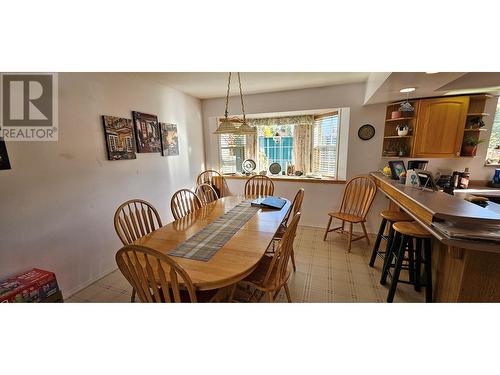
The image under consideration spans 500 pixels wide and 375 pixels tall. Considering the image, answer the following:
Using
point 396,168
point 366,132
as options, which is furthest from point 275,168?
point 396,168

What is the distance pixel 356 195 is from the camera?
2846 mm

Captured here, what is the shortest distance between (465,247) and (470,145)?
2177mm

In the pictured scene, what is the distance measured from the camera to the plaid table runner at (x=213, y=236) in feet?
4.04

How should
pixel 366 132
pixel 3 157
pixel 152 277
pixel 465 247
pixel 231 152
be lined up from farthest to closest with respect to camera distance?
pixel 231 152, pixel 366 132, pixel 3 157, pixel 465 247, pixel 152 277

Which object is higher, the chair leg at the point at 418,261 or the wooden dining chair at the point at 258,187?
the wooden dining chair at the point at 258,187

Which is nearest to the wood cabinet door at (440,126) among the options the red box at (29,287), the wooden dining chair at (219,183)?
the wooden dining chair at (219,183)

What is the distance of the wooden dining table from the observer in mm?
1020

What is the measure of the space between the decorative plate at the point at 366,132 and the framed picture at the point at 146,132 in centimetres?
290

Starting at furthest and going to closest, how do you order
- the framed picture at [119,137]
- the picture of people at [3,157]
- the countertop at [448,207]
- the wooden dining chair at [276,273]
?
the framed picture at [119,137] → the picture of people at [3,157] → the wooden dining chair at [276,273] → the countertop at [448,207]

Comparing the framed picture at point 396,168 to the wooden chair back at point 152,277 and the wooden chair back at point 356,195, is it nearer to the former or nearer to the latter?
the wooden chair back at point 356,195

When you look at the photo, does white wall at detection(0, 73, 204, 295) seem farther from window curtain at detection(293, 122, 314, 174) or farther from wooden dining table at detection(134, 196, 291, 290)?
window curtain at detection(293, 122, 314, 174)

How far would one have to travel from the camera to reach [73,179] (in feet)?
5.88

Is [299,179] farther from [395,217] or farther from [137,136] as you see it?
[137,136]
